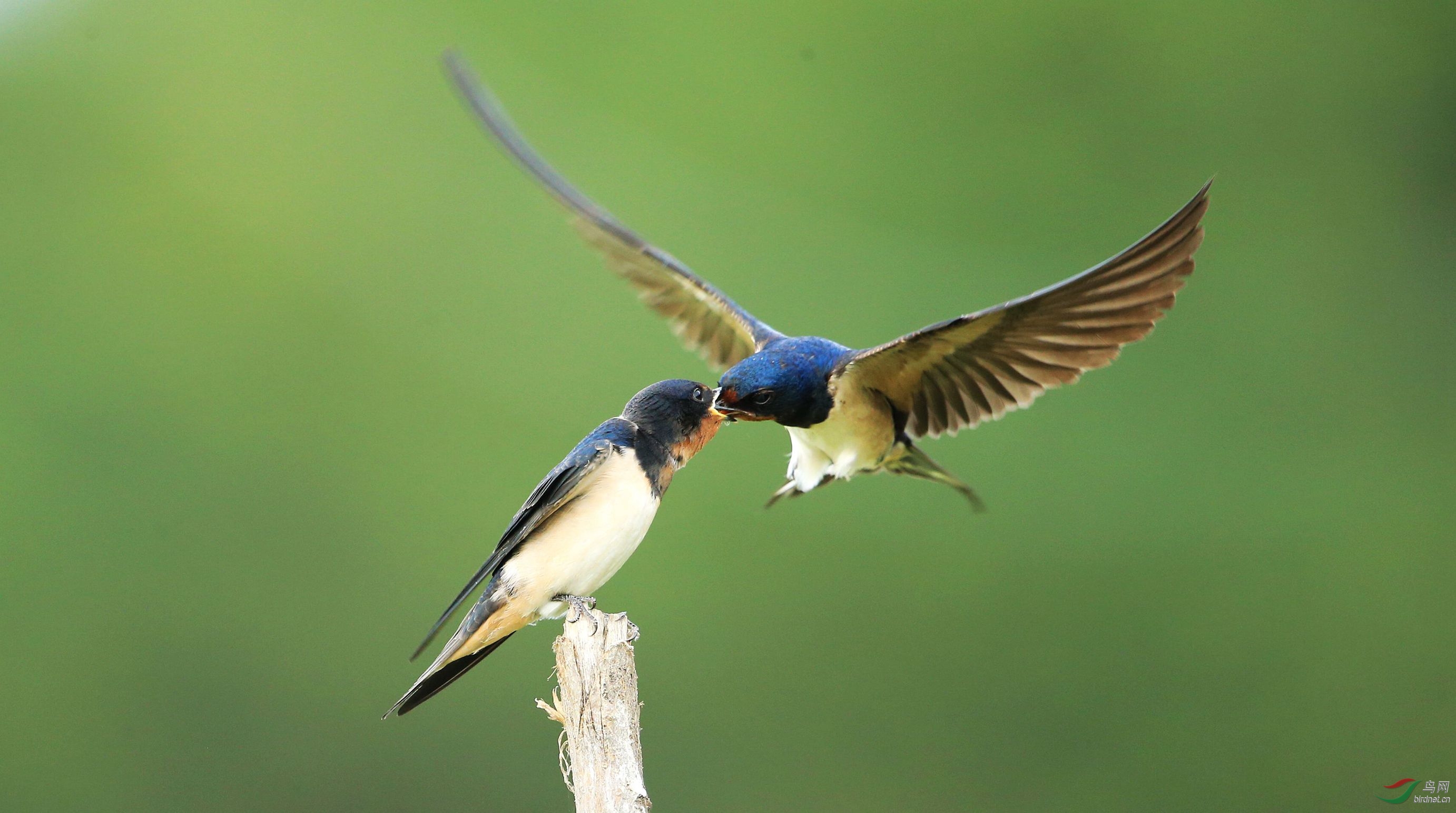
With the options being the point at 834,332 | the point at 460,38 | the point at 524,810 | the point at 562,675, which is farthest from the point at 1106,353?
the point at 460,38

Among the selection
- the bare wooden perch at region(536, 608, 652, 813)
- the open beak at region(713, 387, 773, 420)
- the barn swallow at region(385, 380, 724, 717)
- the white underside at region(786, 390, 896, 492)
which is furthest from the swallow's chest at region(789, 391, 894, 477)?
the bare wooden perch at region(536, 608, 652, 813)

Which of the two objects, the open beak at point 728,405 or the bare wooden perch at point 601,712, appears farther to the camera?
the open beak at point 728,405

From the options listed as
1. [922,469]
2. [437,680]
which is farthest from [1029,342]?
[437,680]

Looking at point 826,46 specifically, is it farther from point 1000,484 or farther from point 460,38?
point 1000,484

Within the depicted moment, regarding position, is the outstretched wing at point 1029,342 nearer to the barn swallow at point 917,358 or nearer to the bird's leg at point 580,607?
the barn swallow at point 917,358

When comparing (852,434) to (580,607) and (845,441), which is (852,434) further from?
(580,607)

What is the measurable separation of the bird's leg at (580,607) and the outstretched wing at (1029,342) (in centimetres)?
77

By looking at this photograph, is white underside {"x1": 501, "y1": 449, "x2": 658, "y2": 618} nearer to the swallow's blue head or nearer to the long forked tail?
the swallow's blue head

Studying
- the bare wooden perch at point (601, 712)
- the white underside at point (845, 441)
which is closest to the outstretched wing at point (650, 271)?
the white underside at point (845, 441)

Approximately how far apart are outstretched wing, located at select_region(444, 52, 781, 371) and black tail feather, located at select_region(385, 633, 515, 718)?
3.81ft

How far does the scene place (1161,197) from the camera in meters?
5.48

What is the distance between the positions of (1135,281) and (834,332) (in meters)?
2.92

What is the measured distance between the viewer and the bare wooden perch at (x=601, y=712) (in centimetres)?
178

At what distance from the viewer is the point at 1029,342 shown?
2352 mm
